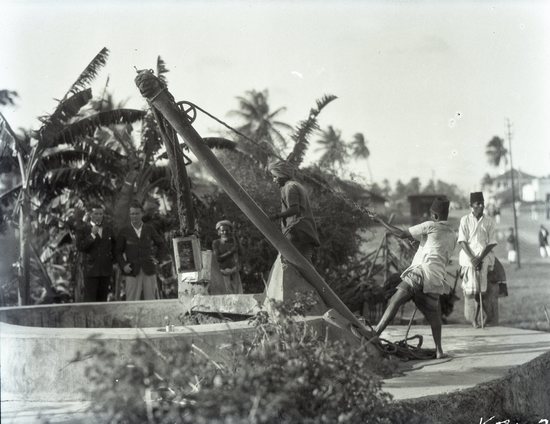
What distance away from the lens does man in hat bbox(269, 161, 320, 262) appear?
7262mm

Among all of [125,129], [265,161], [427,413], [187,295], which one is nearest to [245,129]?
[125,129]

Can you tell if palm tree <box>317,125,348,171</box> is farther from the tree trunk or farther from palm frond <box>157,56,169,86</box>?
the tree trunk

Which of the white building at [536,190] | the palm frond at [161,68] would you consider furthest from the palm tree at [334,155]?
the white building at [536,190]

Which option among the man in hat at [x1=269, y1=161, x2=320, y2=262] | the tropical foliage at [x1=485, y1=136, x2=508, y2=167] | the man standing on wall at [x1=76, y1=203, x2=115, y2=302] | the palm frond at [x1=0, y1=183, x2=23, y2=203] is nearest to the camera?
the man in hat at [x1=269, y1=161, x2=320, y2=262]

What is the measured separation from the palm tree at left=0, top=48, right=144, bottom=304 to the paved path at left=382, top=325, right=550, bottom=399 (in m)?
6.99

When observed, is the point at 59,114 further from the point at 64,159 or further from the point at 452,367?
the point at 452,367

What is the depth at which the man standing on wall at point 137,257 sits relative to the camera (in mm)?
10062

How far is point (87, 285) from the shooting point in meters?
10.1

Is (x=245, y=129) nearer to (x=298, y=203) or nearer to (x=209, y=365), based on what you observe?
(x=298, y=203)

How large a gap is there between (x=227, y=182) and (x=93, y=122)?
772 centimetres

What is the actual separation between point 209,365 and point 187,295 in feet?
10.8

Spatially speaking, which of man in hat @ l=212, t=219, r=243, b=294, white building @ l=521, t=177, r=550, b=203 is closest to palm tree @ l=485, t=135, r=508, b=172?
white building @ l=521, t=177, r=550, b=203

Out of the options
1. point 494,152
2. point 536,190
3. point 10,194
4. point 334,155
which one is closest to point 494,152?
point 494,152

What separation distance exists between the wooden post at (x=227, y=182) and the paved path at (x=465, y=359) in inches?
28.2
